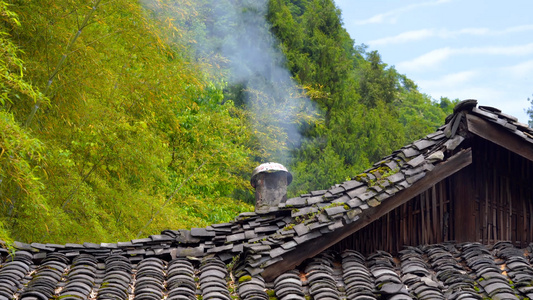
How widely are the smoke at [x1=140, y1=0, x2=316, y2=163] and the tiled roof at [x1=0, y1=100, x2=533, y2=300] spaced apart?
1396cm

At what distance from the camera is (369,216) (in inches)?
237

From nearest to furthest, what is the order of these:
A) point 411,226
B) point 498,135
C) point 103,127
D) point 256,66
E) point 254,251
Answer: point 254,251
point 498,135
point 411,226
point 103,127
point 256,66

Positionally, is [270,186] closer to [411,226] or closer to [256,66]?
[411,226]

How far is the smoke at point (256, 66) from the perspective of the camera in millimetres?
21500

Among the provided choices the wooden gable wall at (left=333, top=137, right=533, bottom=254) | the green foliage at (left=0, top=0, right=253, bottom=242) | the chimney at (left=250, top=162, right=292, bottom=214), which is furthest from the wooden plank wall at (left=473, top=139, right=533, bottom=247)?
the green foliage at (left=0, top=0, right=253, bottom=242)

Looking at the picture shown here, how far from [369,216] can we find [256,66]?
17585 mm

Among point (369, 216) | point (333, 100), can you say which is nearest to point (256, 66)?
point (333, 100)

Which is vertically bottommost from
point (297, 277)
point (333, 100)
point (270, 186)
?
point (297, 277)

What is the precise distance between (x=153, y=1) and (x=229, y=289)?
6072mm

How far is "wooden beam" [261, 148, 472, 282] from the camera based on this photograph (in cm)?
574

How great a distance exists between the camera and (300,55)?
24.3 metres

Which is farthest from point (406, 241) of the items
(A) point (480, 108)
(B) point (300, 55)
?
(B) point (300, 55)

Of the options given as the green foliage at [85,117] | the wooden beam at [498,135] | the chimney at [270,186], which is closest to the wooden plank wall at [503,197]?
the wooden beam at [498,135]

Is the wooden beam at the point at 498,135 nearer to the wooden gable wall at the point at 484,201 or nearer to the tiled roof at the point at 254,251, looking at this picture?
the tiled roof at the point at 254,251
